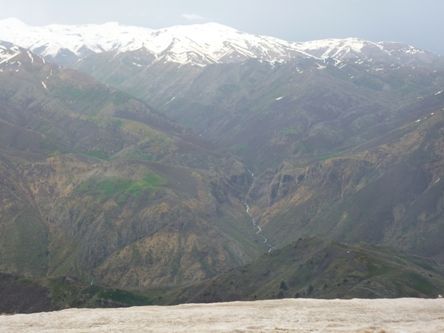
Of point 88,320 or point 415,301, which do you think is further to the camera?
point 415,301

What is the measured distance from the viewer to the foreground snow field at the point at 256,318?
52.1m

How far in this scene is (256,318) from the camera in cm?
5731

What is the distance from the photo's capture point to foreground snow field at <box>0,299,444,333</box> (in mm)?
52125

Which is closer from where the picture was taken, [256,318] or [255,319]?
[255,319]

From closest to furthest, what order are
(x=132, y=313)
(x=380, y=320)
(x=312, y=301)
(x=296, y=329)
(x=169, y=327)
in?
1. (x=296, y=329)
2. (x=169, y=327)
3. (x=380, y=320)
4. (x=132, y=313)
5. (x=312, y=301)

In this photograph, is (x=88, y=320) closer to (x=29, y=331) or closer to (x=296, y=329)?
(x=29, y=331)

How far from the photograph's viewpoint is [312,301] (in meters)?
71.0

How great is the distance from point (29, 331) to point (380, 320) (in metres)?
34.2

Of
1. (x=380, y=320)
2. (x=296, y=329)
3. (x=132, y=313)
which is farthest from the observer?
(x=132, y=313)

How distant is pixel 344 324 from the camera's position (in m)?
53.6

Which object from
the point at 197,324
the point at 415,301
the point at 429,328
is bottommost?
the point at 415,301

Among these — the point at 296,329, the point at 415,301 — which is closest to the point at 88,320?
the point at 296,329

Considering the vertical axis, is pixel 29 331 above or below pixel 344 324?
below

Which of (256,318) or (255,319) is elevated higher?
(255,319)
